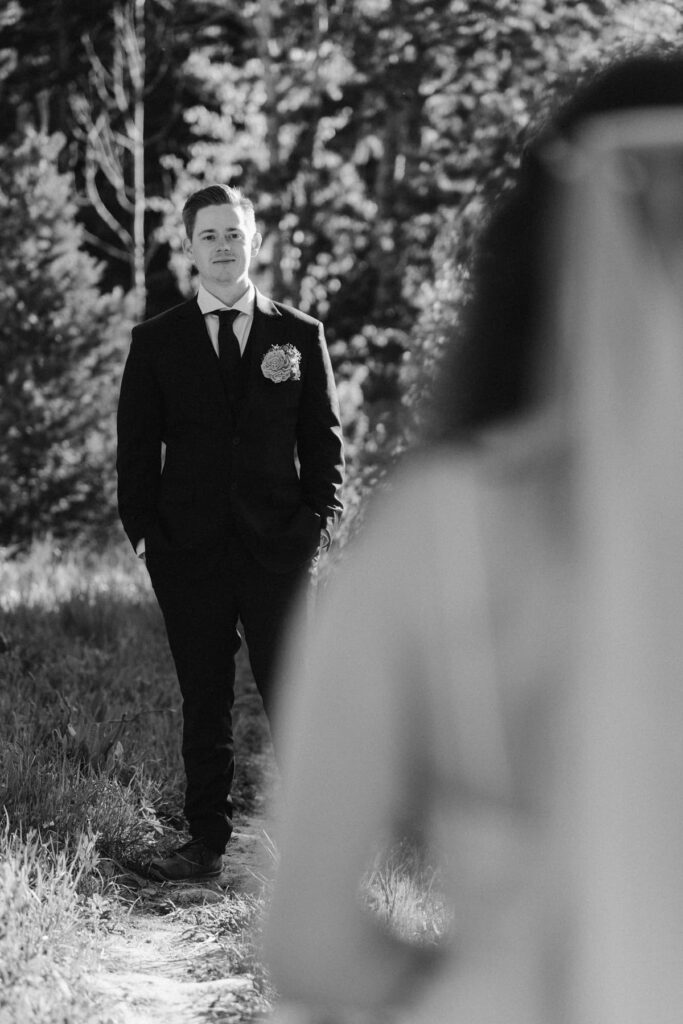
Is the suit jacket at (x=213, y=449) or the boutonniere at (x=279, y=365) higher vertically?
the boutonniere at (x=279, y=365)

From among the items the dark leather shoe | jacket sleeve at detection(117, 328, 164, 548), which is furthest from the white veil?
the dark leather shoe

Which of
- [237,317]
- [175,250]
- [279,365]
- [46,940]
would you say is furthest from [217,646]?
[175,250]

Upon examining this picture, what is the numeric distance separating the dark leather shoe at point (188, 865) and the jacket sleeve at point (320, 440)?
3.51 ft

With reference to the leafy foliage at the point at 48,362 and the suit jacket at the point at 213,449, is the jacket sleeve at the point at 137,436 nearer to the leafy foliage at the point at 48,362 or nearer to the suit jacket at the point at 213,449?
the suit jacket at the point at 213,449

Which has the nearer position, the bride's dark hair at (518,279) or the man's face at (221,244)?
the bride's dark hair at (518,279)

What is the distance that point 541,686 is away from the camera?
0.88 meters

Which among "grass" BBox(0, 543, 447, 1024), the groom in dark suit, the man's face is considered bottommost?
"grass" BBox(0, 543, 447, 1024)

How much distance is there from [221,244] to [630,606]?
A: 11.2ft

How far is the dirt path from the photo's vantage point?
3.12 metres

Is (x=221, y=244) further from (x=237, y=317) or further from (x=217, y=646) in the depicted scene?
(x=217, y=646)

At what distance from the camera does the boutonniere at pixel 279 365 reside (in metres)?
4.09

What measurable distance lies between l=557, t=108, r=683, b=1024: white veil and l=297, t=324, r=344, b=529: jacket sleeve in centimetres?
330

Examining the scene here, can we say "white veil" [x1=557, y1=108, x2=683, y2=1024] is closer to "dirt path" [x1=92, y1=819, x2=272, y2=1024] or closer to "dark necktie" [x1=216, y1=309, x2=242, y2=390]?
"dirt path" [x1=92, y1=819, x2=272, y2=1024]

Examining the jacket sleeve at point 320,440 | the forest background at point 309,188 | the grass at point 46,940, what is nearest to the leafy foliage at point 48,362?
the forest background at point 309,188
